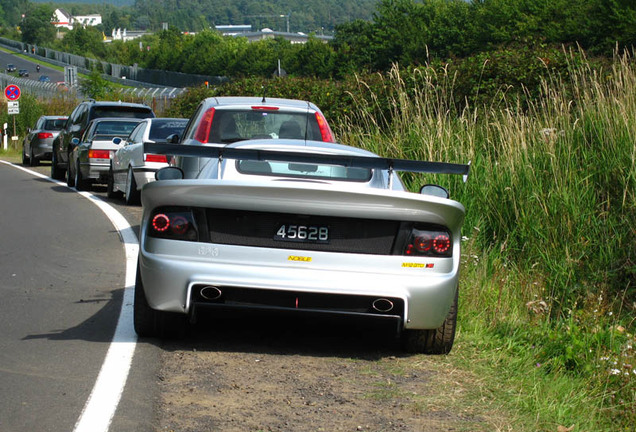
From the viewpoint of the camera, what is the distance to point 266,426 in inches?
187

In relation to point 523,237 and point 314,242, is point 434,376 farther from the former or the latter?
point 523,237

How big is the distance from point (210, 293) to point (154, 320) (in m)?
0.64

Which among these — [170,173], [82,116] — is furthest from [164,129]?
[170,173]

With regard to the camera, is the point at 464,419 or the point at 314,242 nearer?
the point at 464,419

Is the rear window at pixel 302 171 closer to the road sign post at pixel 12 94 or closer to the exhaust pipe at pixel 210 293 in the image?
the exhaust pipe at pixel 210 293

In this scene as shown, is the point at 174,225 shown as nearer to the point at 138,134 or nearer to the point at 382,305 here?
the point at 382,305

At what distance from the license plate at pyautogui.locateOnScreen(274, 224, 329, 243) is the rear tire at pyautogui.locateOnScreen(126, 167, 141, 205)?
1053 centimetres

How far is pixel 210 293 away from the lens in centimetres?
593

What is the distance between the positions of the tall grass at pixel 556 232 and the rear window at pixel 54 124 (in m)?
22.0

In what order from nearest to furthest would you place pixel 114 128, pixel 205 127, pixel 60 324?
pixel 60 324 < pixel 205 127 < pixel 114 128

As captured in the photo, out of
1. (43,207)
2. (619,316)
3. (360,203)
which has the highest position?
(360,203)

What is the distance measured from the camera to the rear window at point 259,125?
10.4m

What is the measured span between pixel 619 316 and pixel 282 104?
4.23 m

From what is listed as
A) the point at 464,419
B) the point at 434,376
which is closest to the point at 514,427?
the point at 464,419
